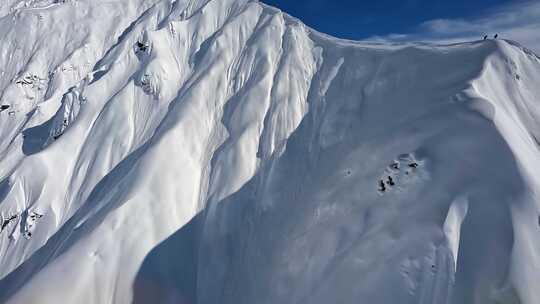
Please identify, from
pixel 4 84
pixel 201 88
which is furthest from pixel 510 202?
pixel 4 84

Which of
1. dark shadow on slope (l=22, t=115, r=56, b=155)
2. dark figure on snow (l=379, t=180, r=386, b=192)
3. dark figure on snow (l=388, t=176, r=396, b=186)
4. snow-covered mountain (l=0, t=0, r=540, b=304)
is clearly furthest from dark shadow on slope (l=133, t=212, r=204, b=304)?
dark shadow on slope (l=22, t=115, r=56, b=155)

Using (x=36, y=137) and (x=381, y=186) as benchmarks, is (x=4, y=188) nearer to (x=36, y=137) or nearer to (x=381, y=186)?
(x=36, y=137)

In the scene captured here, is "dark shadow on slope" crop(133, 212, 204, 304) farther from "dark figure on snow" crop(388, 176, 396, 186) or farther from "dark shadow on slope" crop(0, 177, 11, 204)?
"dark shadow on slope" crop(0, 177, 11, 204)

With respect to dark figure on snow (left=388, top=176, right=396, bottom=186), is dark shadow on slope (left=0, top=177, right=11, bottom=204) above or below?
above

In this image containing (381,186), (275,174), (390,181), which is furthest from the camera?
(275,174)

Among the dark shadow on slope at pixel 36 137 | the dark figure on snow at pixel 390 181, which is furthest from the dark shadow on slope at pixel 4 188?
the dark figure on snow at pixel 390 181

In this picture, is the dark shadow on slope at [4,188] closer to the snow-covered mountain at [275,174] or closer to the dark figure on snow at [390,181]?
the snow-covered mountain at [275,174]

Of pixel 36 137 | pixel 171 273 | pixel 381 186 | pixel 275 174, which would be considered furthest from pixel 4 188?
pixel 381 186

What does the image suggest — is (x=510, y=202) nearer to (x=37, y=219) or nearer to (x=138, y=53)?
(x=37, y=219)
